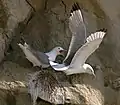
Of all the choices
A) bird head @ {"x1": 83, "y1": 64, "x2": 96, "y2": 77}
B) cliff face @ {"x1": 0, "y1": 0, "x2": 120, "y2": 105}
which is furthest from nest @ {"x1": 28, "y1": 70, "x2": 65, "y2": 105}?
bird head @ {"x1": 83, "y1": 64, "x2": 96, "y2": 77}

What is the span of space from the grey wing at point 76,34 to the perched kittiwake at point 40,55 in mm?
47

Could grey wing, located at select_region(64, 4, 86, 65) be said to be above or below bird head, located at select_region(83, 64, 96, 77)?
above

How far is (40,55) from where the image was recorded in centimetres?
137

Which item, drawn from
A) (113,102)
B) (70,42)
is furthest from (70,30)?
(113,102)

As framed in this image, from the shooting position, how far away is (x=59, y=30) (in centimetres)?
155

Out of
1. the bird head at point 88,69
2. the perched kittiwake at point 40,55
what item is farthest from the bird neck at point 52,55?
the bird head at point 88,69

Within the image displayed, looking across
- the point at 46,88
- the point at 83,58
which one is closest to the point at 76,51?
the point at 83,58

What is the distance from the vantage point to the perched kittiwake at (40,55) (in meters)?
1.34

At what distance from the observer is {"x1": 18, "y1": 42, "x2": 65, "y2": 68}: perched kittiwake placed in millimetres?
1342

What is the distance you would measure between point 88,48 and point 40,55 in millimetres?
191

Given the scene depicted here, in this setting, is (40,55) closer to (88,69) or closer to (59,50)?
(59,50)

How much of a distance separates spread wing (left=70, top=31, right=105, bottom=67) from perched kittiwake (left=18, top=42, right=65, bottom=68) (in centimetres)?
8

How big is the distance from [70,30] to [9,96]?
0.34m

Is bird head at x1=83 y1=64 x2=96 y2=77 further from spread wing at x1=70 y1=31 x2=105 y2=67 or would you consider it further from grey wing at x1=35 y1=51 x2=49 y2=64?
grey wing at x1=35 y1=51 x2=49 y2=64
